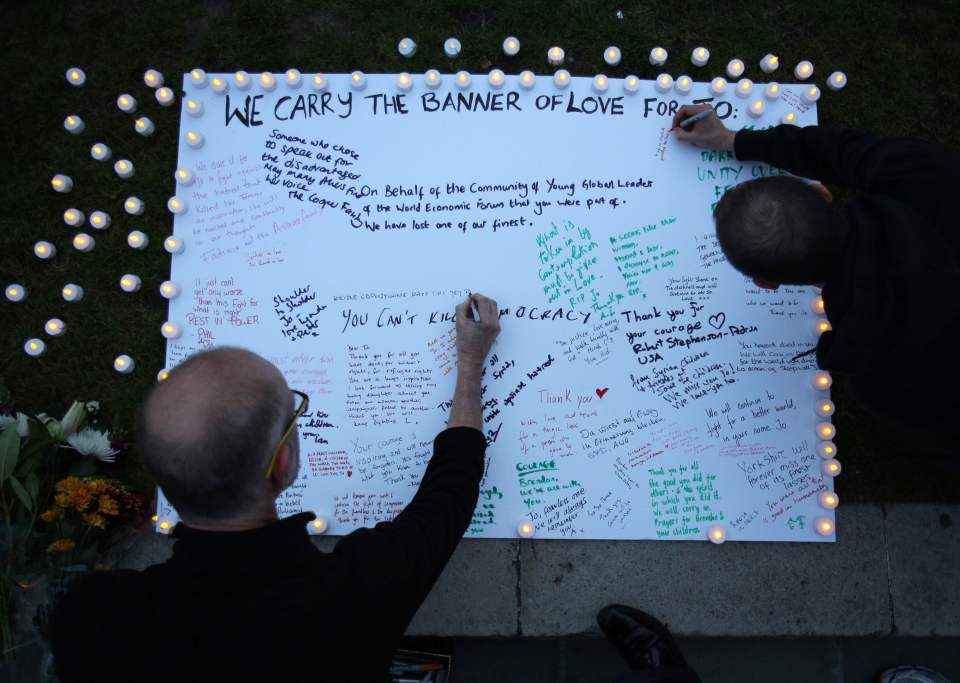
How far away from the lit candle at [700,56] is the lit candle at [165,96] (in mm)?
2691

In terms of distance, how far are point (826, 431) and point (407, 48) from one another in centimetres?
279

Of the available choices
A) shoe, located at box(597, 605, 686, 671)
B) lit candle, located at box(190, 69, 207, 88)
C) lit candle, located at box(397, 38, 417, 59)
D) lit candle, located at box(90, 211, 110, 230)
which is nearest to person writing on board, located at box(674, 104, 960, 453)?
shoe, located at box(597, 605, 686, 671)

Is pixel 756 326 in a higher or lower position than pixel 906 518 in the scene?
higher

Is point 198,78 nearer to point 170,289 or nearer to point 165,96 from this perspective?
point 165,96

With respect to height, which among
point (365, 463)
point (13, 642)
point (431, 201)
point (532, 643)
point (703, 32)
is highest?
point (703, 32)

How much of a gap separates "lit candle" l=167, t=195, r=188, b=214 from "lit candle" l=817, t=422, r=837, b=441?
3.27 metres

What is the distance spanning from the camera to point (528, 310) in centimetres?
282

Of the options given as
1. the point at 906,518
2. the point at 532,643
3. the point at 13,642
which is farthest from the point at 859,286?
the point at 13,642

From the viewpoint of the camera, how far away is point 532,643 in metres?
3.06

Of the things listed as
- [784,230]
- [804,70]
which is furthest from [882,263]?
[804,70]

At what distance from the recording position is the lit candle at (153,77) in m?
3.05

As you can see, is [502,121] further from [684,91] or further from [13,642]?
[13,642]

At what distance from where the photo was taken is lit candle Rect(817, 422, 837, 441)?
2793 mm

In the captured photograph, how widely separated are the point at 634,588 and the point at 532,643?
644mm
